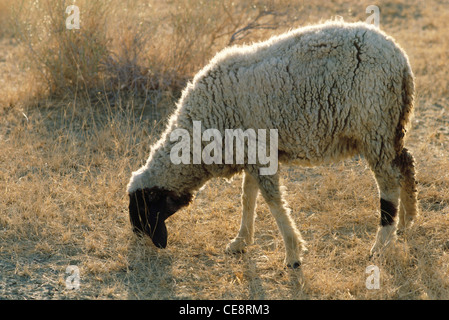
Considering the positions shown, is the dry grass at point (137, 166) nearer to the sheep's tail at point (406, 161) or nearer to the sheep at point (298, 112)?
the sheep's tail at point (406, 161)

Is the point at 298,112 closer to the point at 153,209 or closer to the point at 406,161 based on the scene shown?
the point at 406,161

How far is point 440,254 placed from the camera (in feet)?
16.6

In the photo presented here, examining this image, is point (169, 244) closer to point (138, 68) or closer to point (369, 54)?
point (369, 54)

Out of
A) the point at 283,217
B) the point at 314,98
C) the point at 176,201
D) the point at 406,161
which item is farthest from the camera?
the point at 406,161

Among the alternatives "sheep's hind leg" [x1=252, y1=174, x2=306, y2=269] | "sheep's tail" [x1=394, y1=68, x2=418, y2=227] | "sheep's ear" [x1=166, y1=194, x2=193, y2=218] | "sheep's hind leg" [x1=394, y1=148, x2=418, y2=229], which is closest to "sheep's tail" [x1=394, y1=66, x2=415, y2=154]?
"sheep's tail" [x1=394, y1=68, x2=418, y2=227]

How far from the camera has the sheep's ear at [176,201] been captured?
5.00m

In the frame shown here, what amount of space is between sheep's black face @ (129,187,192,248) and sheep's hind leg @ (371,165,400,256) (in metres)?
1.77

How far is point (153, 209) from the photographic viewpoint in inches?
195

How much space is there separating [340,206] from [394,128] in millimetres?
1450

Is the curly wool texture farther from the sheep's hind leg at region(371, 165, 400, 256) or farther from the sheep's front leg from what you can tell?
the sheep's front leg

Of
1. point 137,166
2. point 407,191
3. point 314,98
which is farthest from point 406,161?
point 137,166

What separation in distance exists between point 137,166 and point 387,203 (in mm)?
3151

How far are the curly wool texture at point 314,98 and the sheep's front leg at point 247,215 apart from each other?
1.55 feet

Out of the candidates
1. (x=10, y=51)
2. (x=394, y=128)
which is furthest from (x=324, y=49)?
(x=10, y=51)
